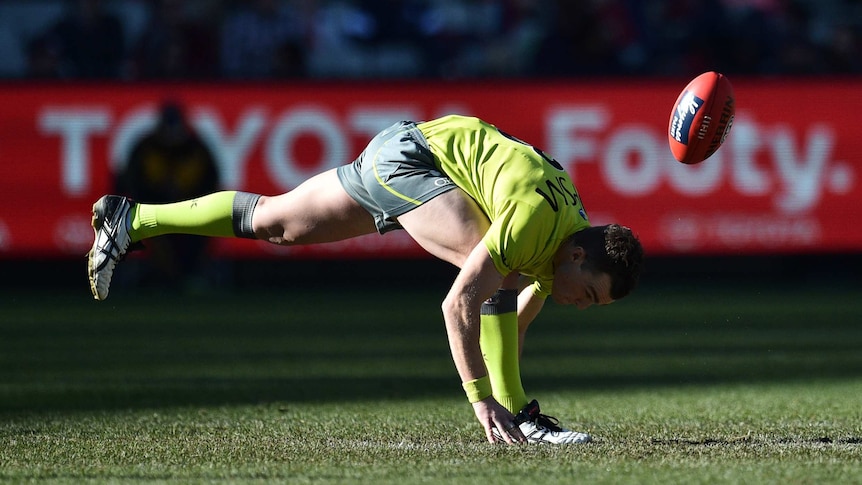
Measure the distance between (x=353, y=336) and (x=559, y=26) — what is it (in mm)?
6527

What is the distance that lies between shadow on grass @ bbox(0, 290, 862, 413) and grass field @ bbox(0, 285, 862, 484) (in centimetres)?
3

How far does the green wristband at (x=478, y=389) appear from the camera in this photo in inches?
209

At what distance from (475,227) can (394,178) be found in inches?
17.3

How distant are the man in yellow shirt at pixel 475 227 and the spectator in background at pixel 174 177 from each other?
7.29 metres

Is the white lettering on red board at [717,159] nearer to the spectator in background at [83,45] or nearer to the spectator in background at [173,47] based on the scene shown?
the spectator in background at [173,47]

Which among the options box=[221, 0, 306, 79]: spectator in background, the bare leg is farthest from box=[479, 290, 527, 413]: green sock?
box=[221, 0, 306, 79]: spectator in background

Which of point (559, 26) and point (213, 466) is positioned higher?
point (559, 26)

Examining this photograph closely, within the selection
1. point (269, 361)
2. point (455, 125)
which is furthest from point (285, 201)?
point (269, 361)

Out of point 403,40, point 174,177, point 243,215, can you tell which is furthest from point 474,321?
point 403,40

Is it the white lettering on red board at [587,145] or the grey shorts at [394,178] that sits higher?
the grey shorts at [394,178]

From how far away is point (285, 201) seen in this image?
6121 mm

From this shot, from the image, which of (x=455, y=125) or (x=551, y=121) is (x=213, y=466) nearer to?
(x=455, y=125)

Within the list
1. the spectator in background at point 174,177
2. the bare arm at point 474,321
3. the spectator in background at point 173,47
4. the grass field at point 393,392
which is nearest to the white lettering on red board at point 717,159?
the grass field at point 393,392

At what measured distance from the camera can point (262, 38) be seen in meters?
15.1
